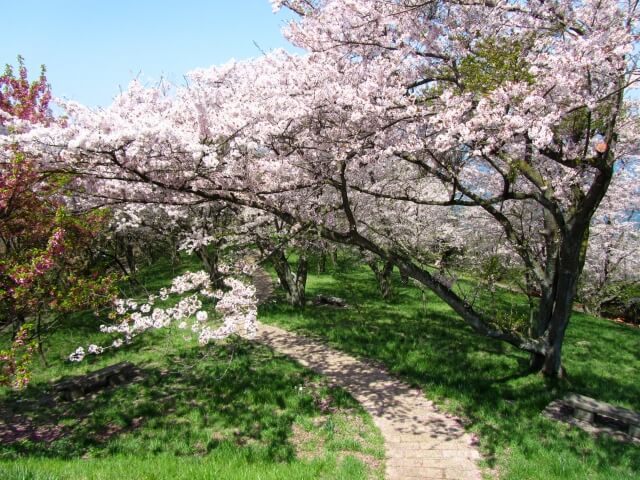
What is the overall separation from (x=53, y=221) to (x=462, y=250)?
843 inches

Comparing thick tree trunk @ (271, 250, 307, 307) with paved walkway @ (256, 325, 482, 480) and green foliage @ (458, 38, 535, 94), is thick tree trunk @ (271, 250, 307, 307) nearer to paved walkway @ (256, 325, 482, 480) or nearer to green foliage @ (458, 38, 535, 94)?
paved walkway @ (256, 325, 482, 480)

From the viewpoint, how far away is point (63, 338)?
1266 cm

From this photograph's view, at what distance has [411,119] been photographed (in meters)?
7.09

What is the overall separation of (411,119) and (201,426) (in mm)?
5987

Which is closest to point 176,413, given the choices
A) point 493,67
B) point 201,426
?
point 201,426

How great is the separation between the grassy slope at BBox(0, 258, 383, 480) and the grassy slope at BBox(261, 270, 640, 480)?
5.94 ft

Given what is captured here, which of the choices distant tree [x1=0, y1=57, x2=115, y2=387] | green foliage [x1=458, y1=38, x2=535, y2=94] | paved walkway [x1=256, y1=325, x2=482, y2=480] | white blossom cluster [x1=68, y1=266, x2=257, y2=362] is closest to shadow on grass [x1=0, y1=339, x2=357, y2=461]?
paved walkway [x1=256, y1=325, x2=482, y2=480]

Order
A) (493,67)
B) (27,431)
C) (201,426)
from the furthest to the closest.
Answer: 1. (27,431)
2. (201,426)
3. (493,67)

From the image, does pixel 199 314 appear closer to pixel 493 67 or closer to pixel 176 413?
pixel 176 413

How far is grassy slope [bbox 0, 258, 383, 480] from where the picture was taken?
5.32 meters

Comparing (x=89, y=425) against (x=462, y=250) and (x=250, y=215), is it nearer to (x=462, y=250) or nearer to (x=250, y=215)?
(x=250, y=215)

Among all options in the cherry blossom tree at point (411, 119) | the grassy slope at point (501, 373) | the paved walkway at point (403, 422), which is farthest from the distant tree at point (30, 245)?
the grassy slope at point (501, 373)

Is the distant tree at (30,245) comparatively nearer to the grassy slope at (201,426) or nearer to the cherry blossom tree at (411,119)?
the cherry blossom tree at (411,119)

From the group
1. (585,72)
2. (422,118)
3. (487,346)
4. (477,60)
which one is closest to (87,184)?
(422,118)
